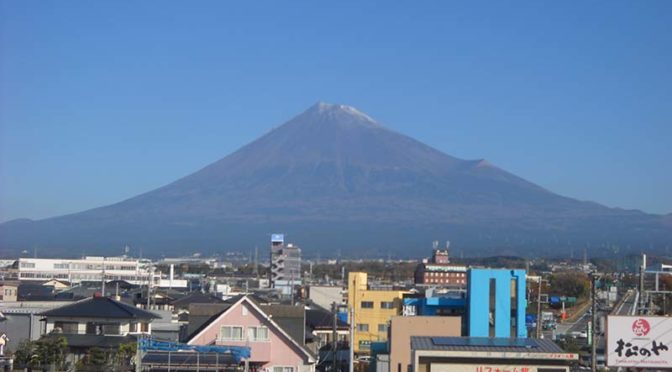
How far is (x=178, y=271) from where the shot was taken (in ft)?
319

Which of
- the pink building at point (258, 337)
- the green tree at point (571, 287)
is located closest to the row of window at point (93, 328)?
the pink building at point (258, 337)

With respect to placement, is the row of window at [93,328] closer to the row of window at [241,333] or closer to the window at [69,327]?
the window at [69,327]

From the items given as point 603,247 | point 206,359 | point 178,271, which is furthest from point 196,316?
point 603,247

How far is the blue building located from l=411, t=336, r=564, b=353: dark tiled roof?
27.0ft

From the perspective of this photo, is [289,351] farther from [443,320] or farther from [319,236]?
[319,236]

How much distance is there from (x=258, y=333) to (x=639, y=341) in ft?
22.6

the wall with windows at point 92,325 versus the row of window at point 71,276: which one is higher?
the wall with windows at point 92,325

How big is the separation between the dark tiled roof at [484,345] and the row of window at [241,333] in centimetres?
436

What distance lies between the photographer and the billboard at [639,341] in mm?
16531

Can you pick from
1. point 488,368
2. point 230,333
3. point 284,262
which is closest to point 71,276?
point 284,262

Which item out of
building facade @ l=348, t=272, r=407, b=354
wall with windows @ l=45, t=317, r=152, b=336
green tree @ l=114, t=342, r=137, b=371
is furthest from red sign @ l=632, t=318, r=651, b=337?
building facade @ l=348, t=272, r=407, b=354

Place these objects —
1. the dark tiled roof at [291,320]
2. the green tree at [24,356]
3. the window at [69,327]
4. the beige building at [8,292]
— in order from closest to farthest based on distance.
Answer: the green tree at [24,356] < the window at [69,327] < the dark tiled roof at [291,320] < the beige building at [8,292]

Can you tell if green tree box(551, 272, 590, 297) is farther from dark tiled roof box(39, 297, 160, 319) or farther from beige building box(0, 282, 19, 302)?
dark tiled roof box(39, 297, 160, 319)

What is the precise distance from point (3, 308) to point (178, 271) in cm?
6928
